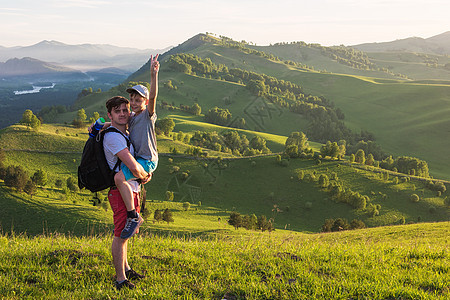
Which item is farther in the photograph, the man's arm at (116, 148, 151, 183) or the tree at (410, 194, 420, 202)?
the tree at (410, 194, 420, 202)

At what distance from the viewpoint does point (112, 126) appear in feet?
20.9

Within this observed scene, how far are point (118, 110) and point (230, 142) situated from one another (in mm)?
120406

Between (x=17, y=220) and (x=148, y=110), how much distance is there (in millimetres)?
53606

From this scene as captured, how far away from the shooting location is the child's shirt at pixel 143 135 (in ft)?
21.4

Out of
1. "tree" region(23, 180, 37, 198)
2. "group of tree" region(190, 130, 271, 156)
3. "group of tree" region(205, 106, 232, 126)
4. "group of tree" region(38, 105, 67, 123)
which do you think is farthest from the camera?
"group of tree" region(205, 106, 232, 126)

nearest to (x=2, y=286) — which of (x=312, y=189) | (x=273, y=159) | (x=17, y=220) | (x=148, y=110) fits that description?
(x=148, y=110)

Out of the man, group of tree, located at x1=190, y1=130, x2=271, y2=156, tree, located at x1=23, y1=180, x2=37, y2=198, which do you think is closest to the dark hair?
the man

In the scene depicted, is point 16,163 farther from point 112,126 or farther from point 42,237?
point 112,126

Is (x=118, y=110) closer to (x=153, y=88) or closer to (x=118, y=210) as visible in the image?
(x=153, y=88)

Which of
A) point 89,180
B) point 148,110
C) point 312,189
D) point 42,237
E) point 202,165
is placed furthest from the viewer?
point 202,165

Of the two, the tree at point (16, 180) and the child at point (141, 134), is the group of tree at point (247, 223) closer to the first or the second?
the tree at point (16, 180)

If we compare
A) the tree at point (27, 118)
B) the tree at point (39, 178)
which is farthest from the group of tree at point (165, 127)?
the tree at point (39, 178)

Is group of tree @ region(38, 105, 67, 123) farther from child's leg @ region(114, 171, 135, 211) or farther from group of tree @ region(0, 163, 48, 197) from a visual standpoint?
child's leg @ region(114, 171, 135, 211)

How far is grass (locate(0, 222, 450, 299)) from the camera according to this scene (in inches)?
230
